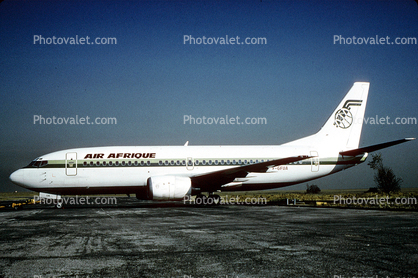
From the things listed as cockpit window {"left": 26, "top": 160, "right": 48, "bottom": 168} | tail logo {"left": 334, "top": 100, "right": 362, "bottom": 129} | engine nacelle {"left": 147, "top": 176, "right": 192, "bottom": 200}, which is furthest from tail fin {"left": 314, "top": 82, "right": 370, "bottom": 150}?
cockpit window {"left": 26, "top": 160, "right": 48, "bottom": 168}

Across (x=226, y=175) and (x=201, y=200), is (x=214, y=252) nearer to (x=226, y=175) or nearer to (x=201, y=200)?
(x=226, y=175)

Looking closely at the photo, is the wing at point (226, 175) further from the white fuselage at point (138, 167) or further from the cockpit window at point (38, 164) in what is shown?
the cockpit window at point (38, 164)

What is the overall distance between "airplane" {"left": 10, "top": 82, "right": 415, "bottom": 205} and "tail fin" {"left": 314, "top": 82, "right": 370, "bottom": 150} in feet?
0.25

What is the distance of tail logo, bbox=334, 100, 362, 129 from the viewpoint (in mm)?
25172

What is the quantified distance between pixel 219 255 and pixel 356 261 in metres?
2.36

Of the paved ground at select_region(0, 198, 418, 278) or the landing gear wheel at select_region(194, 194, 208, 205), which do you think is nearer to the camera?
the paved ground at select_region(0, 198, 418, 278)

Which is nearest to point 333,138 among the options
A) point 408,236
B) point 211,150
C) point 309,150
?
point 309,150

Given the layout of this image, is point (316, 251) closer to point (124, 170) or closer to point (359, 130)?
point (124, 170)

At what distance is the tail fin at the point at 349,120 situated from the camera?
2489 cm

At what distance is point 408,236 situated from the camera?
328 inches

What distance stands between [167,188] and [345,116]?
47.6ft

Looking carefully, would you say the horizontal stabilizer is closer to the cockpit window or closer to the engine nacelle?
the engine nacelle

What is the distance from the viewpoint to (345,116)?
→ 2525 centimetres

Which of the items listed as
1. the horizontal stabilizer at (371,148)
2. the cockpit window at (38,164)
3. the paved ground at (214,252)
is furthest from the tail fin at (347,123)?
the cockpit window at (38,164)
